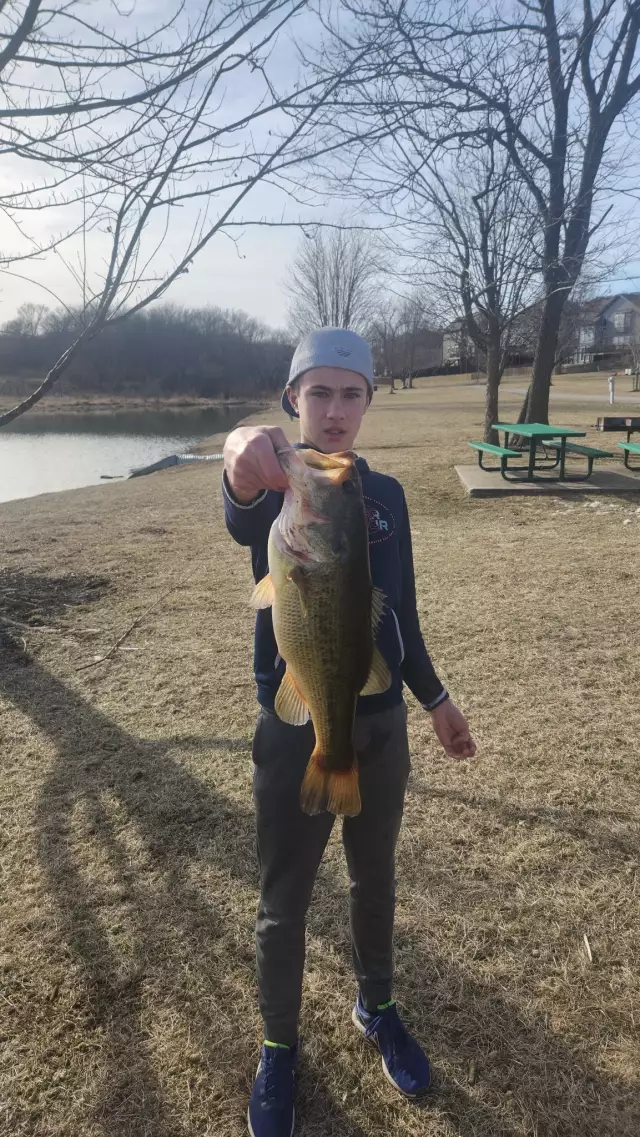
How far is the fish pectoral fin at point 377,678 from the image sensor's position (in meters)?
1.56

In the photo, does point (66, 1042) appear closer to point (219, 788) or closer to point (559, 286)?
point (219, 788)

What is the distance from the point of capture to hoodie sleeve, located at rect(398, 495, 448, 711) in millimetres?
1971

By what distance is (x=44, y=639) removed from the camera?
5281 millimetres

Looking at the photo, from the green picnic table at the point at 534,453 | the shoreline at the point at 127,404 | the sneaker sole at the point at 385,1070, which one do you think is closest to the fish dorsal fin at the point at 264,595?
the sneaker sole at the point at 385,1070

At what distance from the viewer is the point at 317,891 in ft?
8.75

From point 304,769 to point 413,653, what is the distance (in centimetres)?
55

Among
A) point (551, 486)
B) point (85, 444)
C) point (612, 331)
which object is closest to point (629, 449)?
point (551, 486)

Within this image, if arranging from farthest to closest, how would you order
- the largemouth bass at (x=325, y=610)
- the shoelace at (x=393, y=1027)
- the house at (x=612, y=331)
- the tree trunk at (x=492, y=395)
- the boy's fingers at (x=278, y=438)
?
the house at (x=612, y=331) < the tree trunk at (x=492, y=395) < the shoelace at (x=393, y=1027) < the boy's fingers at (x=278, y=438) < the largemouth bass at (x=325, y=610)

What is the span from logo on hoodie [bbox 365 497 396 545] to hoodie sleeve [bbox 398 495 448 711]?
0.39 feet

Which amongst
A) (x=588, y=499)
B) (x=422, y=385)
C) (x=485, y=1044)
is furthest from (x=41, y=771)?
(x=422, y=385)

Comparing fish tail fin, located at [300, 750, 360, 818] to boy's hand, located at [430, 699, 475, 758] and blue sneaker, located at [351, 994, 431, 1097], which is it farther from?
blue sneaker, located at [351, 994, 431, 1097]

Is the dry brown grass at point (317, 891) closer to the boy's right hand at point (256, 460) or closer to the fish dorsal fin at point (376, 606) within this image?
the fish dorsal fin at point (376, 606)

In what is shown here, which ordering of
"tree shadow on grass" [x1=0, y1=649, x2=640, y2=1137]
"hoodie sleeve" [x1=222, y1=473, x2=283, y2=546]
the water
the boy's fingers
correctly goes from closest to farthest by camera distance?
the boy's fingers
"hoodie sleeve" [x1=222, y1=473, x2=283, y2=546]
"tree shadow on grass" [x1=0, y1=649, x2=640, y2=1137]
the water

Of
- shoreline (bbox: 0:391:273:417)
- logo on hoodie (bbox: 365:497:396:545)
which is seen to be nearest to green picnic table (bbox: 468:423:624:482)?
logo on hoodie (bbox: 365:497:396:545)
